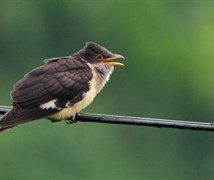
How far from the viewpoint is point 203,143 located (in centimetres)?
4059

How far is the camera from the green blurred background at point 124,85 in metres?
35.0

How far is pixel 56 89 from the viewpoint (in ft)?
42.1

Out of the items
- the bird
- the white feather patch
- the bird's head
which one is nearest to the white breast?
the bird

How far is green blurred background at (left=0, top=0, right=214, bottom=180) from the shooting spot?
34969mm

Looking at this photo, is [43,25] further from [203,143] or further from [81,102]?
[81,102]

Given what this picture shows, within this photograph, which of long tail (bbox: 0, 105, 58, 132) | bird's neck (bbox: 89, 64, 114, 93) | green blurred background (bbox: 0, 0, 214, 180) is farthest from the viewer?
green blurred background (bbox: 0, 0, 214, 180)

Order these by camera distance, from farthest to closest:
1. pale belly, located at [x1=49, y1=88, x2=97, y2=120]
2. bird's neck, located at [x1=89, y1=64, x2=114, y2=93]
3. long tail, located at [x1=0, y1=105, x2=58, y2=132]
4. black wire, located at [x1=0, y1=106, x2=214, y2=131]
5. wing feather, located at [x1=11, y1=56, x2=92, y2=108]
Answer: bird's neck, located at [x1=89, y1=64, x2=114, y2=93] → pale belly, located at [x1=49, y1=88, x2=97, y2=120] → wing feather, located at [x1=11, y1=56, x2=92, y2=108] → long tail, located at [x1=0, y1=105, x2=58, y2=132] → black wire, located at [x1=0, y1=106, x2=214, y2=131]

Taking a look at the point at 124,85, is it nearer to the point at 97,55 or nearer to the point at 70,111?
the point at 97,55

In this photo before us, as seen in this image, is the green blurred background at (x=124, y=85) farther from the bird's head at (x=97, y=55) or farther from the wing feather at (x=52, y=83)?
the wing feather at (x=52, y=83)

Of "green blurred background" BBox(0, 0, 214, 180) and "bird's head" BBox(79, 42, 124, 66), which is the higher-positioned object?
"bird's head" BBox(79, 42, 124, 66)

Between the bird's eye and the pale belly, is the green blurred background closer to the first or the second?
the bird's eye

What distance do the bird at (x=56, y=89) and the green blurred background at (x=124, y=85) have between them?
1937 cm

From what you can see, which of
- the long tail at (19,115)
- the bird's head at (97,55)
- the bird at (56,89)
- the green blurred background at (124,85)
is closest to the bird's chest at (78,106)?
the bird at (56,89)

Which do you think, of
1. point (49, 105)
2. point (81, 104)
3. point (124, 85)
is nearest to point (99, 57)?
point (81, 104)
